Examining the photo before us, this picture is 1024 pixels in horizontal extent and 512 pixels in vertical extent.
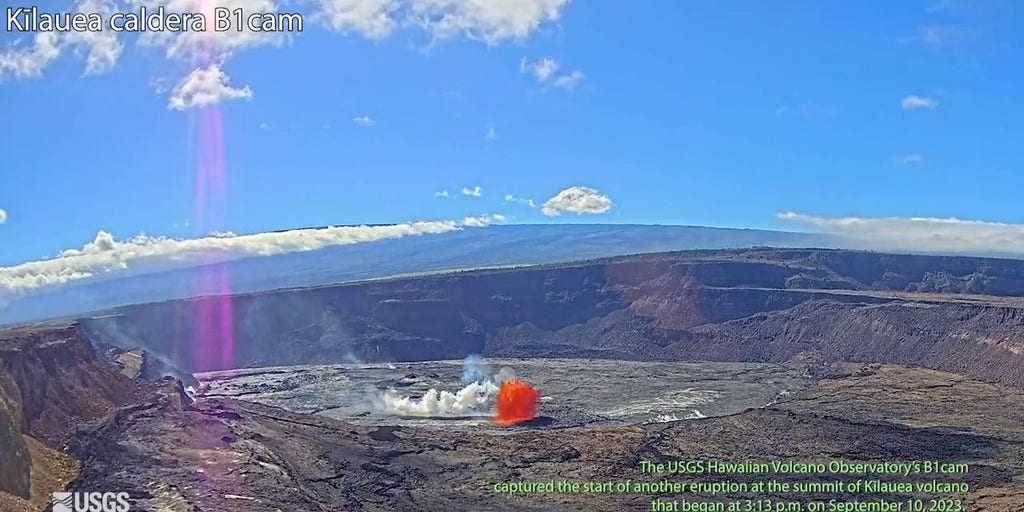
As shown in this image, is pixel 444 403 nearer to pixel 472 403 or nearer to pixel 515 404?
pixel 472 403


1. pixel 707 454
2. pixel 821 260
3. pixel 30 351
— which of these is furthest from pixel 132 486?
pixel 821 260

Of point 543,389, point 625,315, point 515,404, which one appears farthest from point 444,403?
point 625,315

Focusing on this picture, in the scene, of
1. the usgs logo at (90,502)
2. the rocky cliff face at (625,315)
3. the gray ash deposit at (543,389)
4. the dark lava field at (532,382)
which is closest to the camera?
the usgs logo at (90,502)

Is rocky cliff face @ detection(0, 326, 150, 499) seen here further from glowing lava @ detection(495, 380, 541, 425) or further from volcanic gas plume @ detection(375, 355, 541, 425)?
glowing lava @ detection(495, 380, 541, 425)

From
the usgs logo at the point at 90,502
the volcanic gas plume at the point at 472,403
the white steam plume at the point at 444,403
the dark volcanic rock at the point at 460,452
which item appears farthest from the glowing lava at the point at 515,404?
the usgs logo at the point at 90,502

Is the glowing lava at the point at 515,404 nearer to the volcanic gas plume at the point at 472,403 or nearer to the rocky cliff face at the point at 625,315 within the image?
the volcanic gas plume at the point at 472,403
